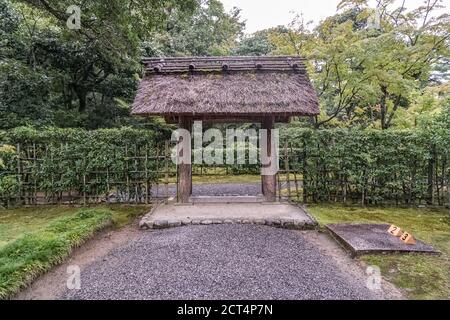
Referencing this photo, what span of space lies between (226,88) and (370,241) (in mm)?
4677

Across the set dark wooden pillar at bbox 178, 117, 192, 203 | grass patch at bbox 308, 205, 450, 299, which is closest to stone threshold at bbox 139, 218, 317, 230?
grass patch at bbox 308, 205, 450, 299

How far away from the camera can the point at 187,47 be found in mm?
18281

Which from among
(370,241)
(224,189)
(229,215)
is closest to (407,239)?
(370,241)

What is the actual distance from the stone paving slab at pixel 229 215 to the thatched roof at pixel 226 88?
7.38ft

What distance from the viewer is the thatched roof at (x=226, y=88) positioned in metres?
7.29

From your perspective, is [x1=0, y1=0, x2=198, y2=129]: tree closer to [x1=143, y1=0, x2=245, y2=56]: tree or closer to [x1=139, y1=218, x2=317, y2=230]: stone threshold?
[x1=143, y1=0, x2=245, y2=56]: tree

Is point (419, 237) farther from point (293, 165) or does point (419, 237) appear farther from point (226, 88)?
point (226, 88)

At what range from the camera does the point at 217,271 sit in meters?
4.20

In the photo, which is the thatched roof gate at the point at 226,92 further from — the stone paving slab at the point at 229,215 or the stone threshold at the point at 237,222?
Result: the stone threshold at the point at 237,222

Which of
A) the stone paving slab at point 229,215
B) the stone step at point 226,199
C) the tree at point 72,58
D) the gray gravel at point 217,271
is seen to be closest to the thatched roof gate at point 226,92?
the stone step at point 226,199

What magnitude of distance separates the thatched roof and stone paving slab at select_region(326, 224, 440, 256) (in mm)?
2701
